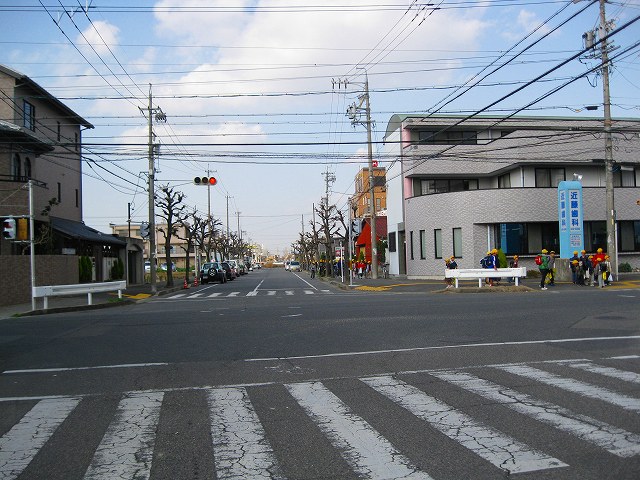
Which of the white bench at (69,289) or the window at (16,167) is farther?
the window at (16,167)

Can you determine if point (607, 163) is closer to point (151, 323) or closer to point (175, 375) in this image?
point (151, 323)

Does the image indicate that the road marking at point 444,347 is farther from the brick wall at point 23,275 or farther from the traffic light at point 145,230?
the traffic light at point 145,230

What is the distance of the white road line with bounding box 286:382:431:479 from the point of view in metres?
4.89

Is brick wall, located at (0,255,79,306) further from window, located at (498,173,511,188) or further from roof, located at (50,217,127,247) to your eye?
window, located at (498,173,511,188)

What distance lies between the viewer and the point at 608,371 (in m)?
8.70

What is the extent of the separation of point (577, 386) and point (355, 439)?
147 inches

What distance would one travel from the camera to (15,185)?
28.4 meters

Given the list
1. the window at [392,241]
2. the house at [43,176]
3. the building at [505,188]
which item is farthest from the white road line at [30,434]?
the window at [392,241]

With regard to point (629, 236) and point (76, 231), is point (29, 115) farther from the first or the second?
point (629, 236)

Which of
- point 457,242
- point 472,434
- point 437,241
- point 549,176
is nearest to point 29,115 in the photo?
point 437,241

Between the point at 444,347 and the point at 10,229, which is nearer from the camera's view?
the point at 444,347

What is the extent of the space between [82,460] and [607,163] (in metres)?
28.6

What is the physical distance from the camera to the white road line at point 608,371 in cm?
822

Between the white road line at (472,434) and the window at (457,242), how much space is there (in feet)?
92.2
